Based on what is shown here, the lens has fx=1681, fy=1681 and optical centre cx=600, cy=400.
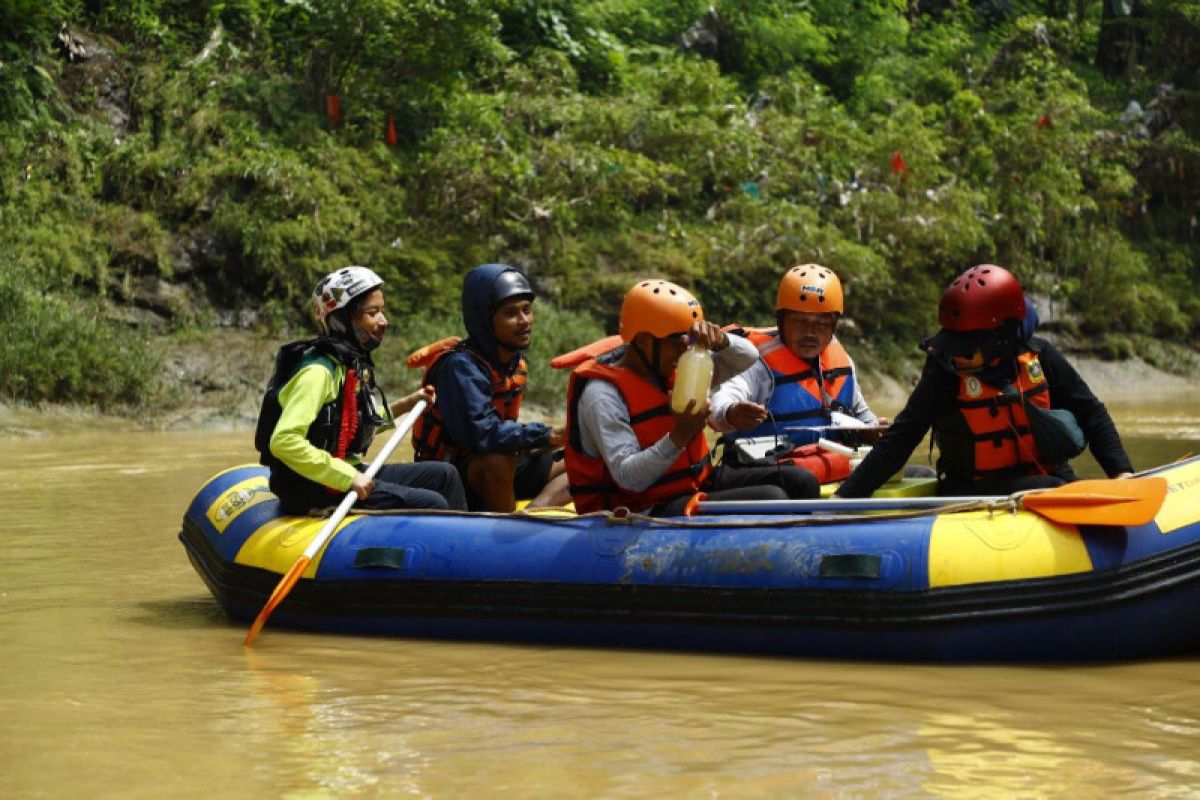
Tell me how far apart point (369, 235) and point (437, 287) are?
0.94 meters

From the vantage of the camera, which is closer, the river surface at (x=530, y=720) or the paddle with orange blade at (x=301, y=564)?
the river surface at (x=530, y=720)

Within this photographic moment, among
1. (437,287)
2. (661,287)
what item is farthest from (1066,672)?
(437,287)

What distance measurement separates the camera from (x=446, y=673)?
4617 mm

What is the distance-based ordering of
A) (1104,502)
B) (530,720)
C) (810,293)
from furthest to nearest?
1. (810,293)
2. (1104,502)
3. (530,720)

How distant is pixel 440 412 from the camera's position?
5.80 meters

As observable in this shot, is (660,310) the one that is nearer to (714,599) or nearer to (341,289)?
(714,599)

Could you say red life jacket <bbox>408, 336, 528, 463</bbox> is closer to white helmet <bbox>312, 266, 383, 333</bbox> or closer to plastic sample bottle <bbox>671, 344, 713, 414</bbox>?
white helmet <bbox>312, 266, 383, 333</bbox>

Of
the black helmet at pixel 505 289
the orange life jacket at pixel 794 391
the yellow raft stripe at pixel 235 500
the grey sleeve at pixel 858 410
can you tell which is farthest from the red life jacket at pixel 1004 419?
the yellow raft stripe at pixel 235 500

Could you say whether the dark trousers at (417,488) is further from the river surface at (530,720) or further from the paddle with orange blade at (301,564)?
the river surface at (530,720)

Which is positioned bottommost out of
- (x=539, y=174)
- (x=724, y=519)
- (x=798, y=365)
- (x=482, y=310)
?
(x=724, y=519)

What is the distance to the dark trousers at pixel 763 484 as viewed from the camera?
5.27 metres

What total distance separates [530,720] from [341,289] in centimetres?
192

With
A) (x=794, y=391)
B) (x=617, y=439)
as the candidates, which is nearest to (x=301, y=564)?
(x=617, y=439)

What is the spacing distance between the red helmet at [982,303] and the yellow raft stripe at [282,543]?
77.7 inches
